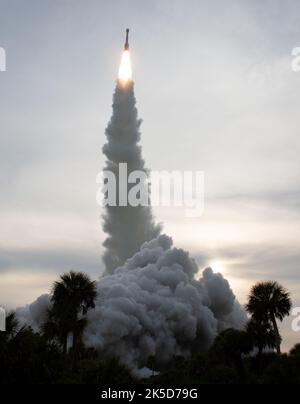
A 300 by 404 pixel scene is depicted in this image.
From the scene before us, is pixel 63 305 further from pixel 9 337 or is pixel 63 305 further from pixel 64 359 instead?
pixel 9 337

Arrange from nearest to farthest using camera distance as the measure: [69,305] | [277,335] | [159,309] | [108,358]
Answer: [108,358] → [69,305] → [277,335] → [159,309]

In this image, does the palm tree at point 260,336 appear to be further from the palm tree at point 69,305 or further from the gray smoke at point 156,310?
the gray smoke at point 156,310

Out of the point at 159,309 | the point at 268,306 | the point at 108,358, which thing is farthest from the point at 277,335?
the point at 159,309

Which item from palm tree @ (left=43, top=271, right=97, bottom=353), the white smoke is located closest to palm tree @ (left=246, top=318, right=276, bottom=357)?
palm tree @ (left=43, top=271, right=97, bottom=353)

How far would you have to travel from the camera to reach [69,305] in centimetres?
4475

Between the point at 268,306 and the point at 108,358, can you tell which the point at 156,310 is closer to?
the point at 268,306

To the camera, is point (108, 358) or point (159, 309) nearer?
point (108, 358)

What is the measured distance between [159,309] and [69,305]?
184 ft

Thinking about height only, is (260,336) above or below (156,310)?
below

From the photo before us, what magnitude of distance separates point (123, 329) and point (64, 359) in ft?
162

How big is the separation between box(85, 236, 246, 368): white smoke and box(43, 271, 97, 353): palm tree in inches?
1587

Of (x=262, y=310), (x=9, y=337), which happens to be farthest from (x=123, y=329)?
(x=9, y=337)

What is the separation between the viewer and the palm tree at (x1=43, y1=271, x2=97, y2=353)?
43875mm

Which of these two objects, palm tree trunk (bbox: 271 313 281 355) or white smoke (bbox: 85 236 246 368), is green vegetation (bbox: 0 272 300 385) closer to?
palm tree trunk (bbox: 271 313 281 355)
